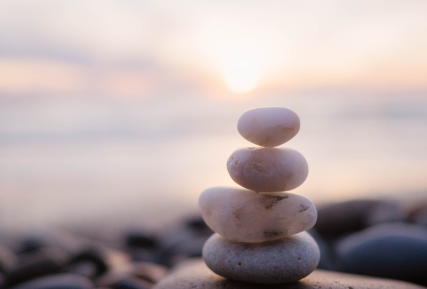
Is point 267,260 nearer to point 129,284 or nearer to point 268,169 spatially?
point 268,169

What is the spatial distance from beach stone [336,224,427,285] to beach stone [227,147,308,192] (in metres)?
1.27

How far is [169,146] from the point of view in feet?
43.1

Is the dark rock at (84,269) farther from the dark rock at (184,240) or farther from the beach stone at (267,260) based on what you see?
the beach stone at (267,260)

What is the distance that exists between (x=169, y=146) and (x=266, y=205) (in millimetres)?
11286

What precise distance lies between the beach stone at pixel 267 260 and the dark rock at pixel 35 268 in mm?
1995

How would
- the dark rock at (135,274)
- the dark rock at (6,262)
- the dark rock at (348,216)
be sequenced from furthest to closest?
1. the dark rock at (348,216)
2. the dark rock at (6,262)
3. the dark rock at (135,274)

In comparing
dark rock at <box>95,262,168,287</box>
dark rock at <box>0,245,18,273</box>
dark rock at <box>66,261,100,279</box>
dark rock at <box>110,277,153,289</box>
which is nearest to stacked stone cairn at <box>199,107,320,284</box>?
dark rock at <box>110,277,153,289</box>

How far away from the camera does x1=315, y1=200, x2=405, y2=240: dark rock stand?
14.6 feet

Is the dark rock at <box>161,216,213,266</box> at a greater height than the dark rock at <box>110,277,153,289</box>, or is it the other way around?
the dark rock at <box>161,216,213,266</box>

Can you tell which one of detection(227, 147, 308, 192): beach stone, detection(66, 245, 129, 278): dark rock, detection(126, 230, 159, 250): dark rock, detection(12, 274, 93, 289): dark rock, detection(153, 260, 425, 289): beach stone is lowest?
detection(153, 260, 425, 289): beach stone

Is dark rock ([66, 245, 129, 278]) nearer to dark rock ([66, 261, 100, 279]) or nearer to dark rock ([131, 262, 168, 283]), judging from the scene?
dark rock ([66, 261, 100, 279])

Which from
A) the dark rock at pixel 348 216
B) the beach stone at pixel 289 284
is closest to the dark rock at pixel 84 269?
the beach stone at pixel 289 284

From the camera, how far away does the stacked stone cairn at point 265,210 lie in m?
1.96

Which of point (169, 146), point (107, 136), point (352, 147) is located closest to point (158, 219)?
point (169, 146)
